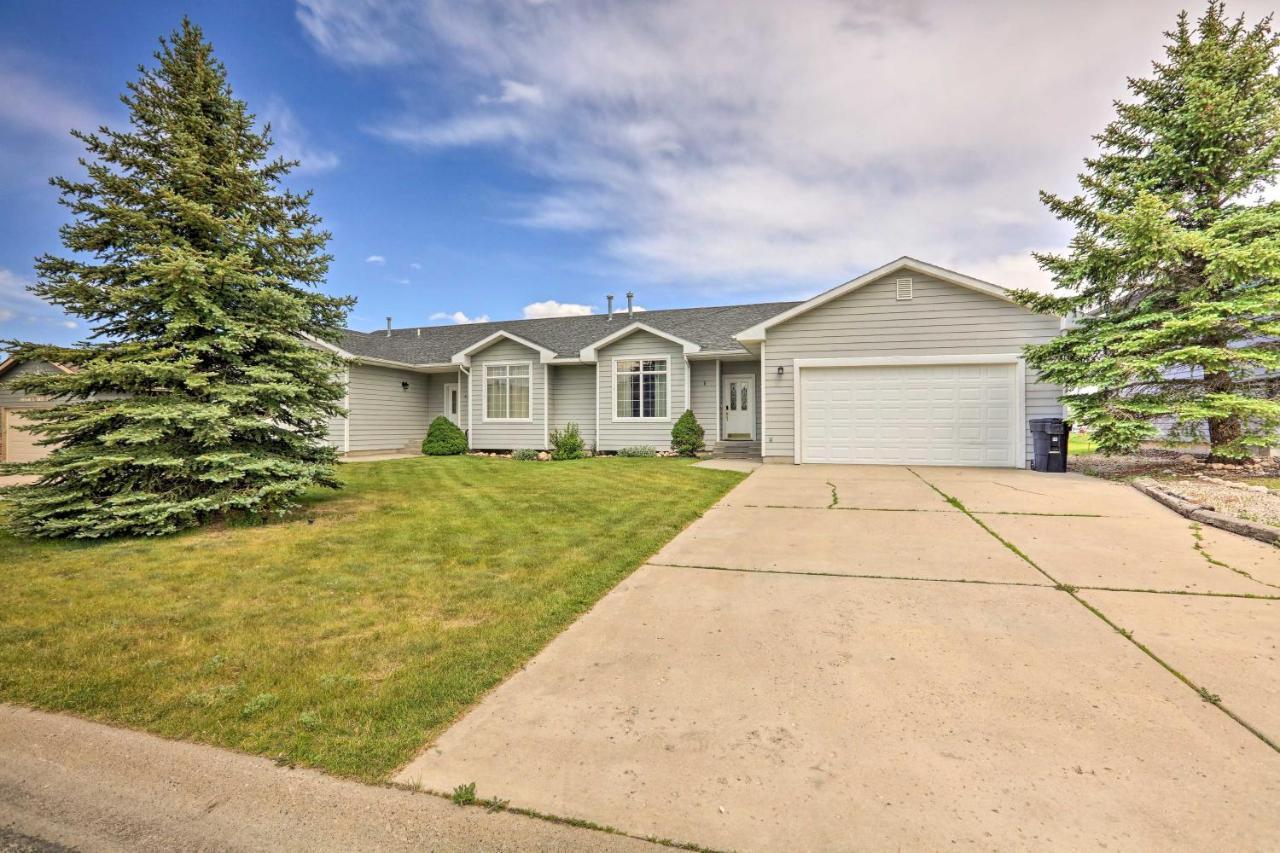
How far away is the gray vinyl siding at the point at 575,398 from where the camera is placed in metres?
16.0

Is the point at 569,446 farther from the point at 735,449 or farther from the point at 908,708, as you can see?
the point at 908,708

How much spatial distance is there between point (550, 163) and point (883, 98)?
8865 millimetres

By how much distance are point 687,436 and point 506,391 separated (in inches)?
234

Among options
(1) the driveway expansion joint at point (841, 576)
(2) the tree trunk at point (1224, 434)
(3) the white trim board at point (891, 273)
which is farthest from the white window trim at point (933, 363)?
(1) the driveway expansion joint at point (841, 576)

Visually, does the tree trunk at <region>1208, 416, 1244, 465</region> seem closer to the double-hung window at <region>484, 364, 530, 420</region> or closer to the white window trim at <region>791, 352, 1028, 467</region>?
the white window trim at <region>791, 352, 1028, 467</region>

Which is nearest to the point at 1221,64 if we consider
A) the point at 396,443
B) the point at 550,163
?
the point at 550,163

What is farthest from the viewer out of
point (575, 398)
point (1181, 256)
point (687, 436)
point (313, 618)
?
point (575, 398)

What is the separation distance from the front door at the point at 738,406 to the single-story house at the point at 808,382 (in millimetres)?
37

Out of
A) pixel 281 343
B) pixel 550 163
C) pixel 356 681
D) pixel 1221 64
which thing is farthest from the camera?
pixel 550 163

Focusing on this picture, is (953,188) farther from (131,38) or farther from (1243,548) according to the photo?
(131,38)

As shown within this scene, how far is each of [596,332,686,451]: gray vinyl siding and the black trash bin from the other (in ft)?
26.3

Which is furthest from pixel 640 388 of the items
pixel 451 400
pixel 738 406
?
pixel 451 400

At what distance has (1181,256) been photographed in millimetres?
9133

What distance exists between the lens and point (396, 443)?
677 inches
